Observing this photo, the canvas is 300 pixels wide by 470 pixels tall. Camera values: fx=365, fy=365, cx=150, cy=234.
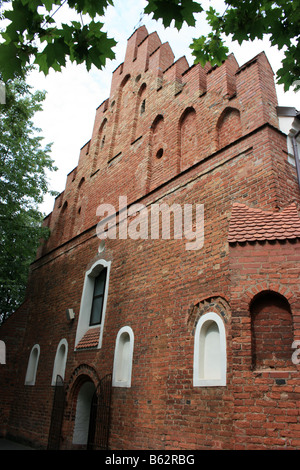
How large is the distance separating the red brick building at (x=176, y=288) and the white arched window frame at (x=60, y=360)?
0.16 feet

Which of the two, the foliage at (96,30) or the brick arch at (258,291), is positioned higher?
the foliage at (96,30)

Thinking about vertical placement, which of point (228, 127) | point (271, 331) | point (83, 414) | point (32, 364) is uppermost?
point (228, 127)

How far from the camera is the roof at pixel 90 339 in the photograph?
844 centimetres

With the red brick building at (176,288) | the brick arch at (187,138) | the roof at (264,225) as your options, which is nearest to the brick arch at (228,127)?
the red brick building at (176,288)

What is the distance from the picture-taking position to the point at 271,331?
15.3 feet

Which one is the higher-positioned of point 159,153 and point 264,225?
point 159,153

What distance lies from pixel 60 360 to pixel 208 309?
5593 mm

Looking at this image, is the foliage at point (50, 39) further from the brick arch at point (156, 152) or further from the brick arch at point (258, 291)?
the brick arch at point (156, 152)

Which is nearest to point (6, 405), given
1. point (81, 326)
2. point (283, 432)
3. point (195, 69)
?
point (81, 326)

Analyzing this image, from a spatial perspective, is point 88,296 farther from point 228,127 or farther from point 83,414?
point 228,127

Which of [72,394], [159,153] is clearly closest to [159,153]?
[159,153]

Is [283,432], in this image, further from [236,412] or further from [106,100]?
[106,100]

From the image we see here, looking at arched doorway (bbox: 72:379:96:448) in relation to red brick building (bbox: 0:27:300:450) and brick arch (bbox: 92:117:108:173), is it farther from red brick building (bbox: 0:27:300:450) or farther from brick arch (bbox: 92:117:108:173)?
brick arch (bbox: 92:117:108:173)

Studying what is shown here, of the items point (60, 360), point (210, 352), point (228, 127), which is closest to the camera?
point (210, 352)
